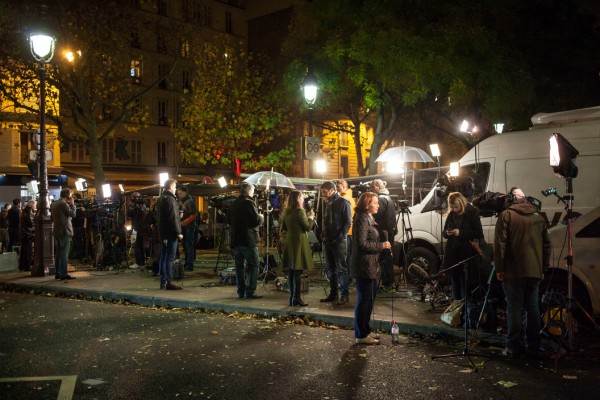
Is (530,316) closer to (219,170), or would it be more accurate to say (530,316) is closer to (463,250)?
(463,250)

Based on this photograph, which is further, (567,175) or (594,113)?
(594,113)

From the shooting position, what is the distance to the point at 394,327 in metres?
7.46

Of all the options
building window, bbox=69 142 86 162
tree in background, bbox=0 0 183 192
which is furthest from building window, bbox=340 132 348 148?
tree in background, bbox=0 0 183 192

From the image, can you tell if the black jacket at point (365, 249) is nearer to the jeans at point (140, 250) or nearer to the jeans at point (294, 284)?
the jeans at point (294, 284)

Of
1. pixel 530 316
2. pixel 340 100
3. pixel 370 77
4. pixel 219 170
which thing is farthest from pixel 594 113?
pixel 219 170

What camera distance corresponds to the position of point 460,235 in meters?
8.73

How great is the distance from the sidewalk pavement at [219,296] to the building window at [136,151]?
95.7 feet

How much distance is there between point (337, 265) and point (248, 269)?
5.63 feet

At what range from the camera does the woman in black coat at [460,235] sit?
8.70 meters

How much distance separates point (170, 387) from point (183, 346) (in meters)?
1.71

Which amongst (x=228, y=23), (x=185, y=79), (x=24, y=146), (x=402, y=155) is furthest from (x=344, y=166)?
(x=402, y=155)

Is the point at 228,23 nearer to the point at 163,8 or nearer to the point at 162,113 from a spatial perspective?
the point at 163,8

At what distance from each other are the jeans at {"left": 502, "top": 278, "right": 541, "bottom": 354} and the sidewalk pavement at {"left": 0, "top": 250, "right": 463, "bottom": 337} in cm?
101

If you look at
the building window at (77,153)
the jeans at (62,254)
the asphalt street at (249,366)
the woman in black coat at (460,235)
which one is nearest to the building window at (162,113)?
the building window at (77,153)
